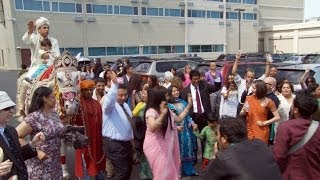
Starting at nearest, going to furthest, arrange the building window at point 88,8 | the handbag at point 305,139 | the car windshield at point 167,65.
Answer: the handbag at point 305,139 → the car windshield at point 167,65 → the building window at point 88,8

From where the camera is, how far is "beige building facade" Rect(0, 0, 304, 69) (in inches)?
1603

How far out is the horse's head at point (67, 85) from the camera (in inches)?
183

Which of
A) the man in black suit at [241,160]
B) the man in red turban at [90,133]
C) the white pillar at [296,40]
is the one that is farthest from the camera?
the white pillar at [296,40]

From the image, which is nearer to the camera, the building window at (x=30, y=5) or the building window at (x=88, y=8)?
the building window at (x=30, y=5)

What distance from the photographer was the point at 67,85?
15.6 feet

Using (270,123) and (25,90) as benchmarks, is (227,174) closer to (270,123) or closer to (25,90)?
(270,123)

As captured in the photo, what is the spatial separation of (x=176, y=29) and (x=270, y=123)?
49495 mm

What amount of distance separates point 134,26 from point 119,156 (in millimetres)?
45821

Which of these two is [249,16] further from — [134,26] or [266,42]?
[134,26]

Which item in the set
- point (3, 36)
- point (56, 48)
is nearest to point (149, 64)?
point (56, 48)

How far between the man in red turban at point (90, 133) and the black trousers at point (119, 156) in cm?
18

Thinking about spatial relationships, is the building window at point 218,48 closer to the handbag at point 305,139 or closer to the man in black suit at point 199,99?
the man in black suit at point 199,99

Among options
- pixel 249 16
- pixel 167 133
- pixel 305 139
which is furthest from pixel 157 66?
pixel 249 16

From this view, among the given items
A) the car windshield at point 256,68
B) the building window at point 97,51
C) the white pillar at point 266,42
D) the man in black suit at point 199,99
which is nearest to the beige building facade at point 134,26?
the building window at point 97,51
